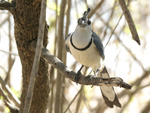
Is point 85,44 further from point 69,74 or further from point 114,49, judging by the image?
point 114,49

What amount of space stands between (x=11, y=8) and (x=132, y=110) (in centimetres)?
422

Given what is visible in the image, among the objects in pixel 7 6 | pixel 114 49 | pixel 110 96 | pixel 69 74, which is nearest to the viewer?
pixel 69 74

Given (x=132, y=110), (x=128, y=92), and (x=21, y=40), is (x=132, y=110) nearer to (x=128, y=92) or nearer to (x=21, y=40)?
(x=128, y=92)

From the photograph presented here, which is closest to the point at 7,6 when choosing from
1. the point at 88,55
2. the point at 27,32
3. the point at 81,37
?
the point at 27,32

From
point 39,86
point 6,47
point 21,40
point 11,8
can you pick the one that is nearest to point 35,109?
point 39,86

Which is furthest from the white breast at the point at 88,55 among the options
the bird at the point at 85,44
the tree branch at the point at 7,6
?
the tree branch at the point at 7,6

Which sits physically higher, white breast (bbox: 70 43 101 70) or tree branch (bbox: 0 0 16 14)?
tree branch (bbox: 0 0 16 14)

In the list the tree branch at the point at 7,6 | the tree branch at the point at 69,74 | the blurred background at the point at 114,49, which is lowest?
the tree branch at the point at 69,74

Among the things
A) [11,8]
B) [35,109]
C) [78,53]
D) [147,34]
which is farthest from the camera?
[147,34]

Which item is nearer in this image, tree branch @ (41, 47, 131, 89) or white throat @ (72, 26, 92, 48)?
tree branch @ (41, 47, 131, 89)

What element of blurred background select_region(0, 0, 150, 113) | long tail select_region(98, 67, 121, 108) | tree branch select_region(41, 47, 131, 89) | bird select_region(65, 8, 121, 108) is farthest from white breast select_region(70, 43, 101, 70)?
blurred background select_region(0, 0, 150, 113)

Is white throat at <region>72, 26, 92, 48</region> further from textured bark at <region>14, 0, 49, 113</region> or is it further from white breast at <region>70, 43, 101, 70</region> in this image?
textured bark at <region>14, 0, 49, 113</region>

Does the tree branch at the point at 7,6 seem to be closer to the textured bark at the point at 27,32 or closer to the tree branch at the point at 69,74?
the textured bark at the point at 27,32

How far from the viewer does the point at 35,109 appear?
2.06m
